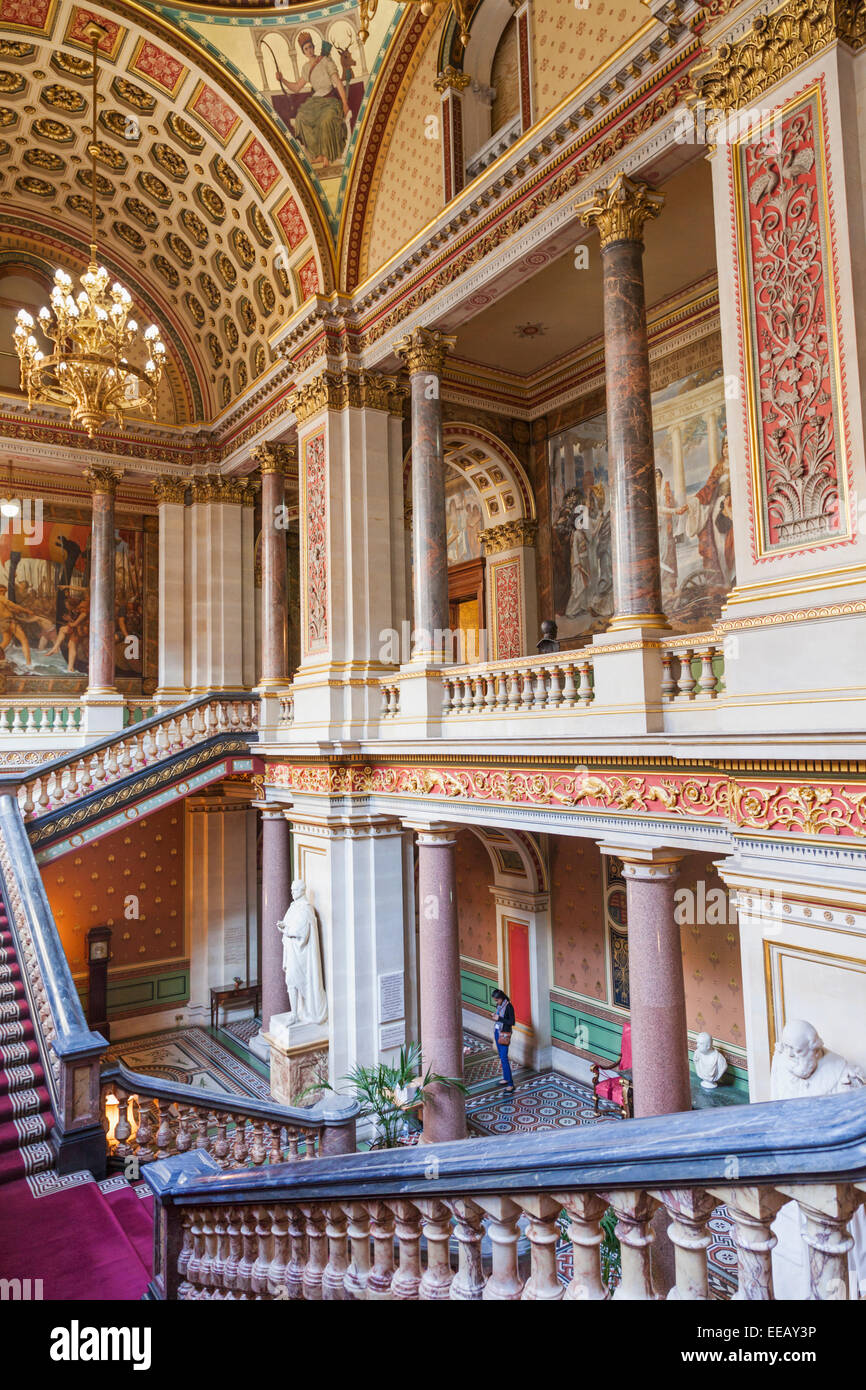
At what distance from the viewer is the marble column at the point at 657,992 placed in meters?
6.18

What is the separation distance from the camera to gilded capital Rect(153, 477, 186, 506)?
49.2ft

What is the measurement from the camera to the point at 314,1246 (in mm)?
3316

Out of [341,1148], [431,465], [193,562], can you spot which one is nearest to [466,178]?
[431,465]

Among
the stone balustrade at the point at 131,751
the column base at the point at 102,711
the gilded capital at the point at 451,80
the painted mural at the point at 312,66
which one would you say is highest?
the painted mural at the point at 312,66

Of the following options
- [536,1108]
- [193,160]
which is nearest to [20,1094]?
[536,1108]

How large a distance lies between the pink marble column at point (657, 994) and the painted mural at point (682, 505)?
11.9 ft

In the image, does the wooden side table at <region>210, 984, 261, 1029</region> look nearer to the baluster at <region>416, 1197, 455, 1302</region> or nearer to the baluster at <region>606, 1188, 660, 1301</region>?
the baluster at <region>416, 1197, 455, 1302</region>

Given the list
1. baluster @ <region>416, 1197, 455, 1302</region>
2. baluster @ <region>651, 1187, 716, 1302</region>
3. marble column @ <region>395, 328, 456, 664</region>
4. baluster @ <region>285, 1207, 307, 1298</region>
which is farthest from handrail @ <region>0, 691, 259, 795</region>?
baluster @ <region>651, 1187, 716, 1302</region>

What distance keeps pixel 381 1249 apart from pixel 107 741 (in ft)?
30.6

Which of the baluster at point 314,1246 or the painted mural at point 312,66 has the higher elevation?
the painted mural at point 312,66

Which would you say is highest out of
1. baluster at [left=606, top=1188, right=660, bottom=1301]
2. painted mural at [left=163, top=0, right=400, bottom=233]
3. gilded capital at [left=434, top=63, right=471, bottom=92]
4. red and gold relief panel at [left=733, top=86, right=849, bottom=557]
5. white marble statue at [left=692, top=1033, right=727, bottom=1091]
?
painted mural at [left=163, top=0, right=400, bottom=233]

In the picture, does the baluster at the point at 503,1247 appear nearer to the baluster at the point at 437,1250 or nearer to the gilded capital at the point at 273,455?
the baluster at the point at 437,1250

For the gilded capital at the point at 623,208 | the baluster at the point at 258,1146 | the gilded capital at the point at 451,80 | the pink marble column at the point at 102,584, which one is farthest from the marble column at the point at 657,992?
the pink marble column at the point at 102,584

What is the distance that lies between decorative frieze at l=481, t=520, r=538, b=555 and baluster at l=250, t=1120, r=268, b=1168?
9253mm
